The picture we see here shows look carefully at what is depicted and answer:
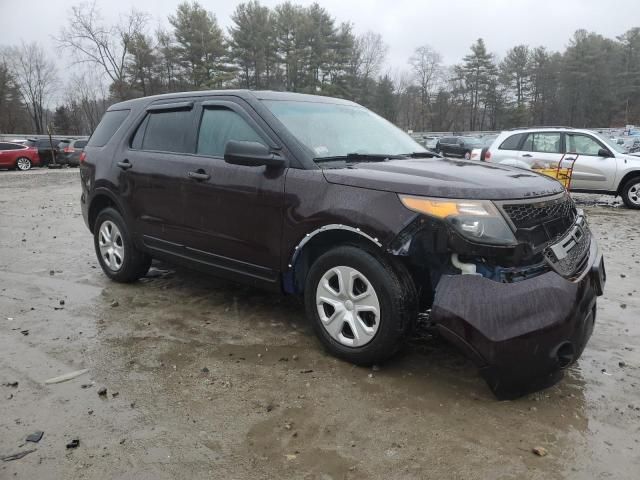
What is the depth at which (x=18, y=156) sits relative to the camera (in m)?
25.2

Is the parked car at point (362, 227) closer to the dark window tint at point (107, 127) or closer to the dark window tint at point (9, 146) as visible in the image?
the dark window tint at point (107, 127)

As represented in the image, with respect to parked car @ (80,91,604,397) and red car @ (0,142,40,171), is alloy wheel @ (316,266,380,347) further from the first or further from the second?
red car @ (0,142,40,171)

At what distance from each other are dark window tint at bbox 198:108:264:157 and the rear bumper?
1852 millimetres

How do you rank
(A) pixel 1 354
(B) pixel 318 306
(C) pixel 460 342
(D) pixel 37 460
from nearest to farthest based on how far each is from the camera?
(D) pixel 37 460 → (C) pixel 460 342 → (B) pixel 318 306 → (A) pixel 1 354

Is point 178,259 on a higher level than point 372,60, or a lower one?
lower

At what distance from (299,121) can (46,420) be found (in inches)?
97.0

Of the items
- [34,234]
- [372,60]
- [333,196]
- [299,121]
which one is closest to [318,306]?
[333,196]

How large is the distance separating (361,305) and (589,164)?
380 inches

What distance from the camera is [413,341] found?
11.9 feet

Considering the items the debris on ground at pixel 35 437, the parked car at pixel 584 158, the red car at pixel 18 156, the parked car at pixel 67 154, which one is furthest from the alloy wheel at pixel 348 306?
the parked car at pixel 67 154

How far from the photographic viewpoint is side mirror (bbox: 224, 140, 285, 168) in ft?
10.9

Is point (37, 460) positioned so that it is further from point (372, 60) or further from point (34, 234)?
point (372, 60)

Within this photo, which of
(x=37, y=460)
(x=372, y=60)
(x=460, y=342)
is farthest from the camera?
(x=372, y=60)

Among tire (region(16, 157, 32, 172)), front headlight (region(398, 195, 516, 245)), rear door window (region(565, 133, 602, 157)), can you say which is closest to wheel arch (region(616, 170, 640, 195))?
rear door window (region(565, 133, 602, 157))
